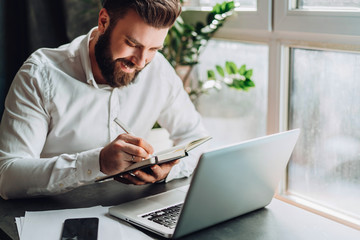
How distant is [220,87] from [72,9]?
84 cm

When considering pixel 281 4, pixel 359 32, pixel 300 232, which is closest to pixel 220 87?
pixel 281 4

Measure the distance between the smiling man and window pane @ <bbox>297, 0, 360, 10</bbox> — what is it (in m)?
0.58

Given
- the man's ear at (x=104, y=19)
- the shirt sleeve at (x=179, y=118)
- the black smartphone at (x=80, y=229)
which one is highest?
the man's ear at (x=104, y=19)

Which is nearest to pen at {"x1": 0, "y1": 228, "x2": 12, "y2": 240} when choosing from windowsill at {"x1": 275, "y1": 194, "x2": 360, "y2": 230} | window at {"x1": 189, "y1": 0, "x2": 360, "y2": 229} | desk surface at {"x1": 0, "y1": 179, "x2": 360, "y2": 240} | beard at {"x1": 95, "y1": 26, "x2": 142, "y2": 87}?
desk surface at {"x1": 0, "y1": 179, "x2": 360, "y2": 240}

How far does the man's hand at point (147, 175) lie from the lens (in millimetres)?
1437

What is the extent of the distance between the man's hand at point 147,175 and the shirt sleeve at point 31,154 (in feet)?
0.27

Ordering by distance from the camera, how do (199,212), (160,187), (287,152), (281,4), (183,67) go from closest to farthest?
(199,212) → (287,152) → (160,187) → (281,4) → (183,67)

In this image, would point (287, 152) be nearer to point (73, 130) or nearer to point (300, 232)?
point (300, 232)

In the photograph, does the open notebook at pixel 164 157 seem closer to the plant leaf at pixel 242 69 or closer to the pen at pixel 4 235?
the pen at pixel 4 235

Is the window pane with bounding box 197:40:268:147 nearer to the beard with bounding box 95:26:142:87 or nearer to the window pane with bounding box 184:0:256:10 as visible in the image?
the window pane with bounding box 184:0:256:10

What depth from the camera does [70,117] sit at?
1654 mm

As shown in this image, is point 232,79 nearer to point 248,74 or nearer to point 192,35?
point 248,74

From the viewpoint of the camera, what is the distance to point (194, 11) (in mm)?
2371

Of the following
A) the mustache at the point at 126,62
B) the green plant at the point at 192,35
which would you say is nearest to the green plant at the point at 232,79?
the green plant at the point at 192,35
